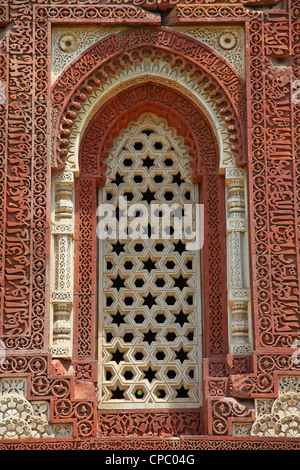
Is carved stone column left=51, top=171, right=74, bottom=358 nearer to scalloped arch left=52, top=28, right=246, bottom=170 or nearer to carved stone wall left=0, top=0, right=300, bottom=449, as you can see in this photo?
carved stone wall left=0, top=0, right=300, bottom=449

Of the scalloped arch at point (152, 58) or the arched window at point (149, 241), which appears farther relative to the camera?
the scalloped arch at point (152, 58)

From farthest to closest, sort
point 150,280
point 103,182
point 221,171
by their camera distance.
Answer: point 103,182, point 221,171, point 150,280

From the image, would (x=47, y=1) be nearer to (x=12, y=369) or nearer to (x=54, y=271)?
(x=54, y=271)

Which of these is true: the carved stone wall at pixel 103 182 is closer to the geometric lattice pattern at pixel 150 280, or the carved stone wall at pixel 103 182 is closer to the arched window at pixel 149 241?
the arched window at pixel 149 241

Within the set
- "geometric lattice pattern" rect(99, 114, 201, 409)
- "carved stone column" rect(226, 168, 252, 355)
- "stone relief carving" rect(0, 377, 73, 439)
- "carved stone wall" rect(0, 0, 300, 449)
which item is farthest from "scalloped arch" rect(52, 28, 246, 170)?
"stone relief carving" rect(0, 377, 73, 439)

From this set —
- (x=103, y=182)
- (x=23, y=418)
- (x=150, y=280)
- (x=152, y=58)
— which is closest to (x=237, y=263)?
(x=150, y=280)

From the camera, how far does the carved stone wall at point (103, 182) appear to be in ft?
38.5

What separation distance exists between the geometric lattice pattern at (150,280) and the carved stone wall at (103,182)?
16 cm

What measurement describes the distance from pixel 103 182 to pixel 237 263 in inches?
71.5

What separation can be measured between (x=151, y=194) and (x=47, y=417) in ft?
9.53

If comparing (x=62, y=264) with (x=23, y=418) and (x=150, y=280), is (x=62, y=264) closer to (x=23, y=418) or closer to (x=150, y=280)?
(x=150, y=280)

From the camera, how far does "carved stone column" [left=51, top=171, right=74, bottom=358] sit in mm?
12094

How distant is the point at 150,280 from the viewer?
12570 mm

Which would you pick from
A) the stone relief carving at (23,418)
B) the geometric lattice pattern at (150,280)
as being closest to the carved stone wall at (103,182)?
the stone relief carving at (23,418)
